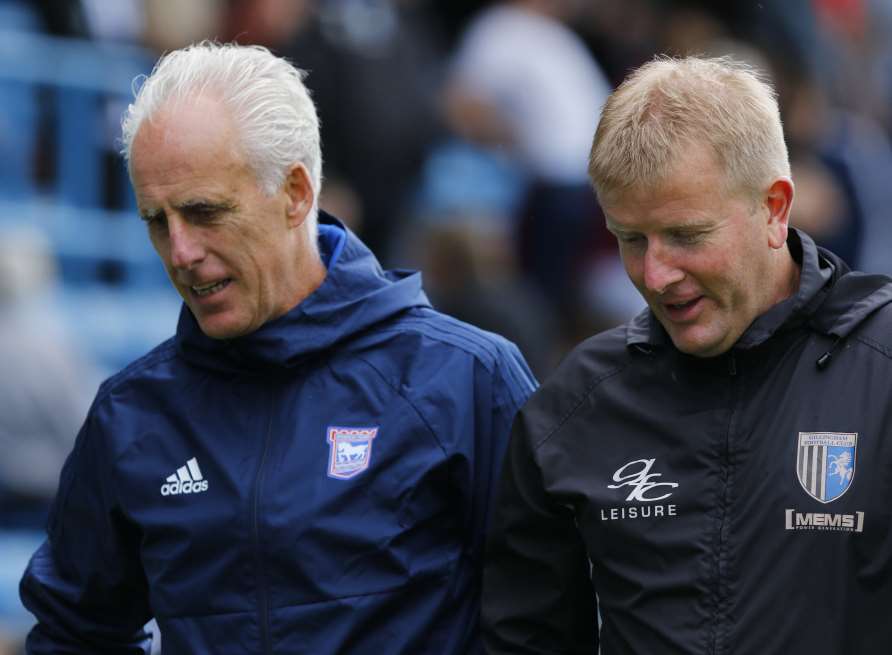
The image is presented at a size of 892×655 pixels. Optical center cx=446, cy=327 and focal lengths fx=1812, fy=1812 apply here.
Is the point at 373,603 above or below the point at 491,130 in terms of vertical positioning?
below

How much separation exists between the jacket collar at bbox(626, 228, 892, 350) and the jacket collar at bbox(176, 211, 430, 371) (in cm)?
86

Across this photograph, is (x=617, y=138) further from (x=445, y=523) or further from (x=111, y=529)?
(x=111, y=529)

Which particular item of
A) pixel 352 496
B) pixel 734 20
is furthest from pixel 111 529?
pixel 734 20

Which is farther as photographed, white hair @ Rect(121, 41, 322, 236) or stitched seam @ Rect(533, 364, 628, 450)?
white hair @ Rect(121, 41, 322, 236)

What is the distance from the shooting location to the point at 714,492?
11.1 ft

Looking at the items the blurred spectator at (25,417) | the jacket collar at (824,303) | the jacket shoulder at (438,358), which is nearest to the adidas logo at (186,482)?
the jacket shoulder at (438,358)

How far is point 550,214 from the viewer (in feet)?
30.2

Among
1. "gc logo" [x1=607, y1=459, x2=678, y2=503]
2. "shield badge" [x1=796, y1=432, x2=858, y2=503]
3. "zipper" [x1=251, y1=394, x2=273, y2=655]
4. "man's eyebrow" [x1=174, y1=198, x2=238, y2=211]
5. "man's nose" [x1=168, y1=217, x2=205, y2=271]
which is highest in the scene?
"man's eyebrow" [x1=174, y1=198, x2=238, y2=211]

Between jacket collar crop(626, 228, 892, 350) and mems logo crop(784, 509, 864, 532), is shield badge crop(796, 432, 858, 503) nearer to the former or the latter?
mems logo crop(784, 509, 864, 532)

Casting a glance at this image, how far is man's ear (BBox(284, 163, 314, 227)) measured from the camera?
3846 millimetres

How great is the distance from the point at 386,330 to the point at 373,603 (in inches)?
23.6

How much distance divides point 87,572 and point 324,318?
79 cm

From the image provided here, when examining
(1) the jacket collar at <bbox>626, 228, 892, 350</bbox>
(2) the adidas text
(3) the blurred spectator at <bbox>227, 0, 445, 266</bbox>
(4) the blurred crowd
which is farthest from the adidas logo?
(3) the blurred spectator at <bbox>227, 0, 445, 266</bbox>

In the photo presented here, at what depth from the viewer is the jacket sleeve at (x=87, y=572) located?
3998 millimetres
